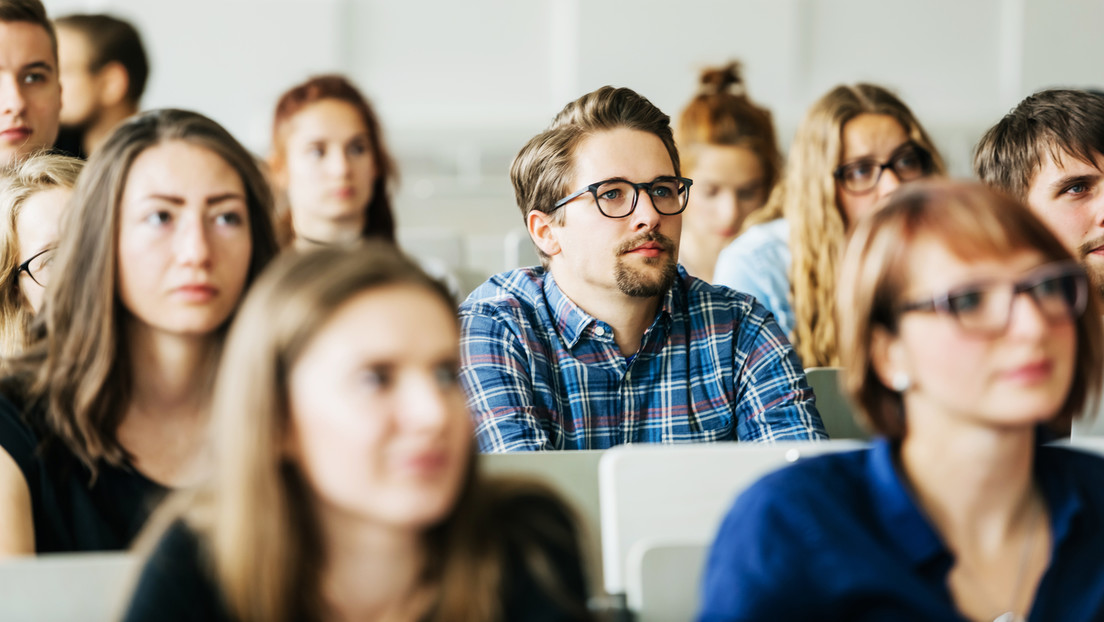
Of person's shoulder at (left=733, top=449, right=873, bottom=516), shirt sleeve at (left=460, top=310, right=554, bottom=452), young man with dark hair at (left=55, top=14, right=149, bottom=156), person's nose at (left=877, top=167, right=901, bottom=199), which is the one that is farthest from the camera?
young man with dark hair at (left=55, top=14, right=149, bottom=156)

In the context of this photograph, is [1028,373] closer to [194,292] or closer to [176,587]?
[176,587]

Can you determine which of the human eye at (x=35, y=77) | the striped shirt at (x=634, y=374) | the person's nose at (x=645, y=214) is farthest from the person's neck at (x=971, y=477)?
the human eye at (x=35, y=77)

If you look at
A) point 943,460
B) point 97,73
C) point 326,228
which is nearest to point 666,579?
point 943,460

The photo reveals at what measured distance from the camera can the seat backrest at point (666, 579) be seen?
51.8 inches

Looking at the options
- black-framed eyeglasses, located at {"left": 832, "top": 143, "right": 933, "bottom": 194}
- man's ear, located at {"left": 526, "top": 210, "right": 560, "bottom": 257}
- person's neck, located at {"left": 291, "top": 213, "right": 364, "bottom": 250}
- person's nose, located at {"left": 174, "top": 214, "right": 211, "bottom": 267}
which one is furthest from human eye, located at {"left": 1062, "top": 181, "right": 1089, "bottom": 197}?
person's neck, located at {"left": 291, "top": 213, "right": 364, "bottom": 250}

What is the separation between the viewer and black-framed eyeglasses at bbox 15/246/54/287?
1.97 m

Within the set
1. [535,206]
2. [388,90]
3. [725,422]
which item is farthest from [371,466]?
[388,90]

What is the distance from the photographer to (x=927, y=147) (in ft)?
10.6

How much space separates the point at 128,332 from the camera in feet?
5.50

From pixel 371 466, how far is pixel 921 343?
584mm

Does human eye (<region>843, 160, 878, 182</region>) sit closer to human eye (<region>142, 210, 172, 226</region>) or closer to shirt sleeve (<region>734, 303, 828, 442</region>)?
shirt sleeve (<region>734, 303, 828, 442</region>)

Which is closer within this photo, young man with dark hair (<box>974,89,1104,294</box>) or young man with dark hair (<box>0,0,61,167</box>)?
young man with dark hair (<box>974,89,1104,294</box>)

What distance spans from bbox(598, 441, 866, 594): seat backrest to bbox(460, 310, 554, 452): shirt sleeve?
595 millimetres

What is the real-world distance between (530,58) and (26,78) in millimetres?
2953
